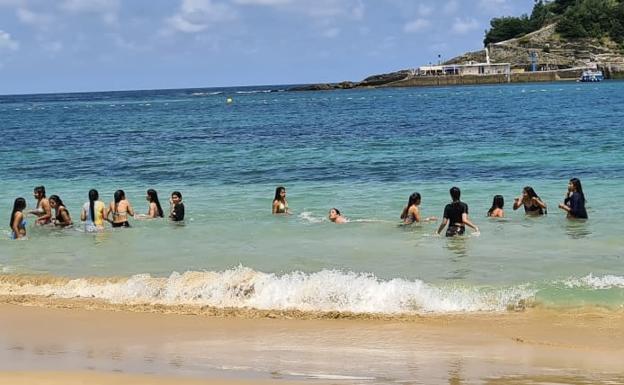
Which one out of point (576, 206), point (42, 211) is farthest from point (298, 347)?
point (42, 211)

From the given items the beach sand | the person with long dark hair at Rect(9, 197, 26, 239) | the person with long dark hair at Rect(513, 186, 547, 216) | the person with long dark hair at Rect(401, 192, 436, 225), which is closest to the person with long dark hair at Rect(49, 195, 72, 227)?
the person with long dark hair at Rect(9, 197, 26, 239)

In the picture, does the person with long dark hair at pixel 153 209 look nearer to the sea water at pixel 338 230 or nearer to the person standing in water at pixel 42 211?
the sea water at pixel 338 230

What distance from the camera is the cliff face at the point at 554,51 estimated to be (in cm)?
14088

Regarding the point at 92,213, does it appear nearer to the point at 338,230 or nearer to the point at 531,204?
the point at 338,230

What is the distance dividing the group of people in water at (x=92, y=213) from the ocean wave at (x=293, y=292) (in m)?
4.32

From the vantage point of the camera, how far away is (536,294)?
10.3 meters

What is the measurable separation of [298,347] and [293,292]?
7.42 ft

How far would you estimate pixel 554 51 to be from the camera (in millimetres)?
144000

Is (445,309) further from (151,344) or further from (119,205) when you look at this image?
(119,205)

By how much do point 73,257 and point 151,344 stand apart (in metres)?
5.75

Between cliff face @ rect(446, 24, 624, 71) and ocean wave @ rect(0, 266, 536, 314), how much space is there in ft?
445

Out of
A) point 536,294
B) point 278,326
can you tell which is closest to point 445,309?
point 536,294

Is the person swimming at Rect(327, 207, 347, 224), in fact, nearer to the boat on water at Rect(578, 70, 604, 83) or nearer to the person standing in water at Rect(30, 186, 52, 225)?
the person standing in water at Rect(30, 186, 52, 225)

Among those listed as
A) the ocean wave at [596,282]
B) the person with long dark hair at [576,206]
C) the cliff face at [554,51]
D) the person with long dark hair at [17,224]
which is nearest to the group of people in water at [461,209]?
the person with long dark hair at [576,206]
